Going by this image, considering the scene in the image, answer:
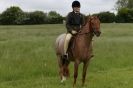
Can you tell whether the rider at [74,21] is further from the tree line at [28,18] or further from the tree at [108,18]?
the tree line at [28,18]

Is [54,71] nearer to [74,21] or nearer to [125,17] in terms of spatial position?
[74,21]

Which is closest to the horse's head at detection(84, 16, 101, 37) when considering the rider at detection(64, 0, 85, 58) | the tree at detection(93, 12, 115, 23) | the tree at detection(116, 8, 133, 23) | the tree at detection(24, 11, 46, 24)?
the rider at detection(64, 0, 85, 58)

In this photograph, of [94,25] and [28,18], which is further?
[28,18]

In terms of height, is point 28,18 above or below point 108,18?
above

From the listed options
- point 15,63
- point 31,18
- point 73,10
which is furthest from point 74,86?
point 31,18

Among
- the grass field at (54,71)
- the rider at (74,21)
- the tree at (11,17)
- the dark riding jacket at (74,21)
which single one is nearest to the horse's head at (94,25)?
the rider at (74,21)

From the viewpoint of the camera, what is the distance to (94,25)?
12953 mm

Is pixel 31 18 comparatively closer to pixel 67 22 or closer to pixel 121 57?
pixel 121 57

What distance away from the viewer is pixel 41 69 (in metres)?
17.2

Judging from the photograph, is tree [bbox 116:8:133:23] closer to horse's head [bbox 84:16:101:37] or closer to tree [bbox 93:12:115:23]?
tree [bbox 93:12:115:23]

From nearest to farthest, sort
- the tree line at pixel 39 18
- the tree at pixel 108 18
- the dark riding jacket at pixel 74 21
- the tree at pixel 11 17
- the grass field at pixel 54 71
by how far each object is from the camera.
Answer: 1. the grass field at pixel 54 71
2. the dark riding jacket at pixel 74 21
3. the tree at pixel 108 18
4. the tree line at pixel 39 18
5. the tree at pixel 11 17

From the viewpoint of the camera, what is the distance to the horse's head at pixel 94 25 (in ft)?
41.9

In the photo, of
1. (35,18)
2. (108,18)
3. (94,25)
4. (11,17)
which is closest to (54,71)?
(94,25)

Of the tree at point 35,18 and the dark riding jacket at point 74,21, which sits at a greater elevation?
the dark riding jacket at point 74,21
